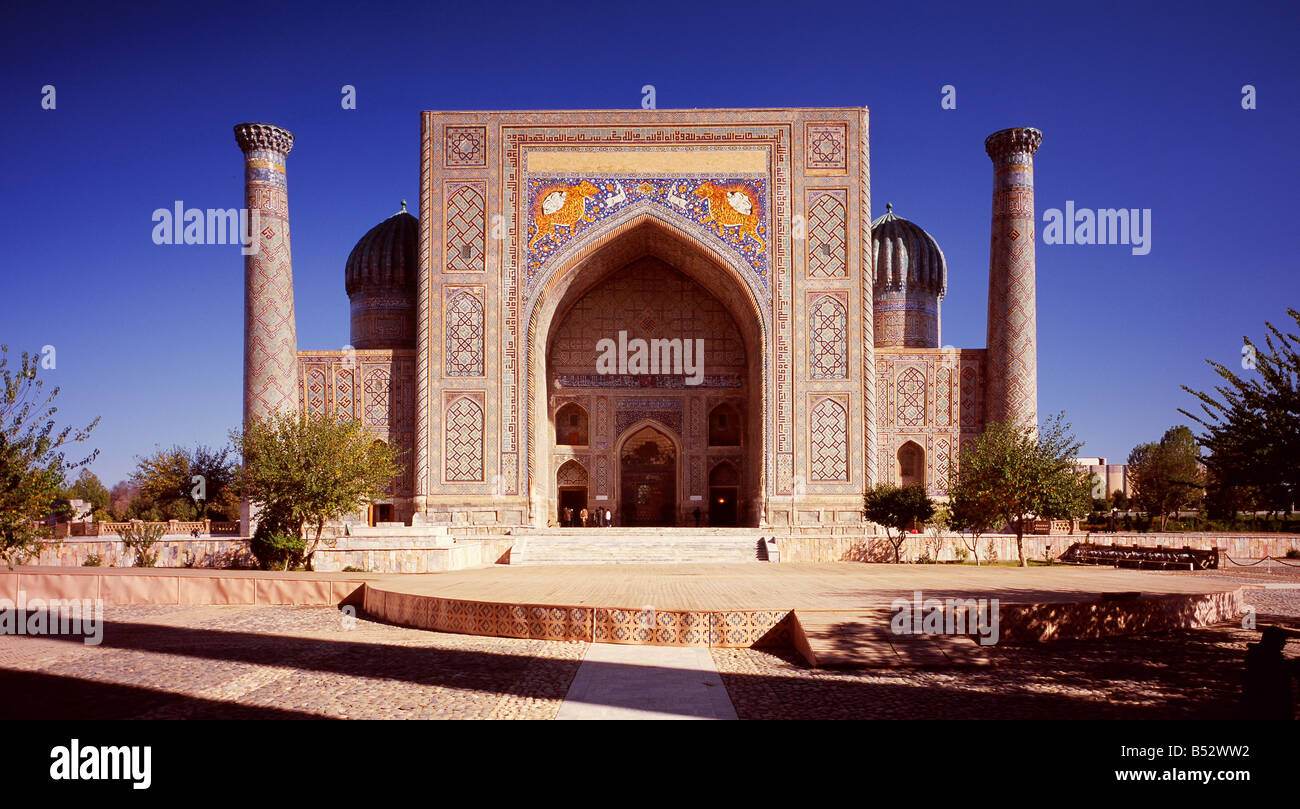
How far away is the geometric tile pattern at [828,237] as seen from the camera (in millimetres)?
17281

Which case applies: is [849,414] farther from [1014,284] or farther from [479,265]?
[479,265]

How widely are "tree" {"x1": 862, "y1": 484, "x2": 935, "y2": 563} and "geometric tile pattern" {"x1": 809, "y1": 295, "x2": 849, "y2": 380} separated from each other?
3.43 m

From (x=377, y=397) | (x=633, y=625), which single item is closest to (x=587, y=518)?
(x=377, y=397)

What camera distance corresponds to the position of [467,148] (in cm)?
1747

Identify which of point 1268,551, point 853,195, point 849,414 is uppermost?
point 853,195

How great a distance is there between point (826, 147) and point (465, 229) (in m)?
7.47

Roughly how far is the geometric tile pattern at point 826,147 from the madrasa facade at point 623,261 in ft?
0.13

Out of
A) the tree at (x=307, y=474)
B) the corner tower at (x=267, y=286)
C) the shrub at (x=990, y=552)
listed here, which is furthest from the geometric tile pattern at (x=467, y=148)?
the shrub at (x=990, y=552)

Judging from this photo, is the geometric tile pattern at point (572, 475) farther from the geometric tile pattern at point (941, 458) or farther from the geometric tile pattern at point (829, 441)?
the geometric tile pattern at point (941, 458)

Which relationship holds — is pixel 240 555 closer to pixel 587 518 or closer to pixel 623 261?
pixel 587 518

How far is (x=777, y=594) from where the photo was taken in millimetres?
7664
